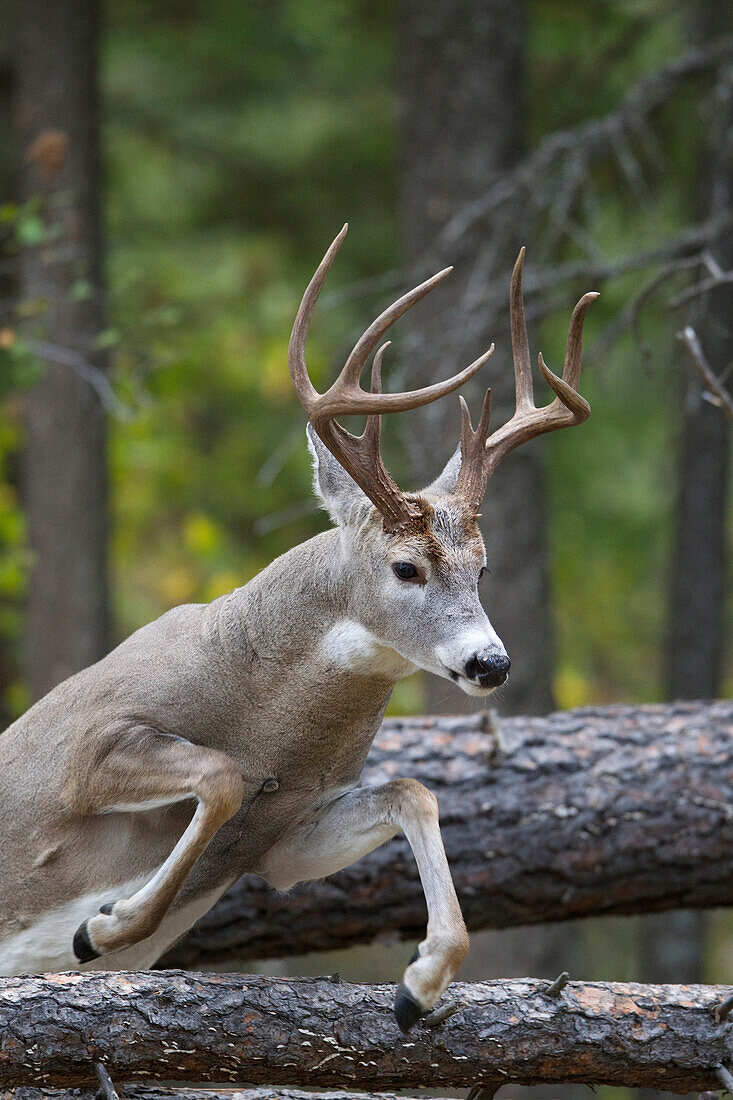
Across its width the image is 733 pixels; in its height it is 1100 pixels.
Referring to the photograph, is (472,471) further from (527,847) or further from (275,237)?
(275,237)

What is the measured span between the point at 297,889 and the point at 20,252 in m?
→ 4.99

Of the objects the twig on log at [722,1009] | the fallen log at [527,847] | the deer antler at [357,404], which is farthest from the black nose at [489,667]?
the fallen log at [527,847]

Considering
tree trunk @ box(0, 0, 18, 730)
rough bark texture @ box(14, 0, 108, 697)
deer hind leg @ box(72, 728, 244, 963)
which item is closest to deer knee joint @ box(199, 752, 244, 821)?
deer hind leg @ box(72, 728, 244, 963)

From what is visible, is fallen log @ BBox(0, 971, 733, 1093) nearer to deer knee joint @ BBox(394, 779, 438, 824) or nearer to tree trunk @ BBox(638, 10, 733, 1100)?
deer knee joint @ BBox(394, 779, 438, 824)

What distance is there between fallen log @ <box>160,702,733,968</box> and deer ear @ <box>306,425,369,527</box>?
155 centimetres

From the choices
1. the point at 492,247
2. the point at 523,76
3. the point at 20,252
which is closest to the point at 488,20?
the point at 523,76

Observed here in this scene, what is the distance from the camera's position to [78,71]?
27.8 ft

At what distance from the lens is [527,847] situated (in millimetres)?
4957

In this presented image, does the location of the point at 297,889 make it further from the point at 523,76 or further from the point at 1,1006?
the point at 523,76

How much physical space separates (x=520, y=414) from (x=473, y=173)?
4.76 metres

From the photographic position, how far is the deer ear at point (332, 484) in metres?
3.79

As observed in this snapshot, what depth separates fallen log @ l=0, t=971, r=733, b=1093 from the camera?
3164mm

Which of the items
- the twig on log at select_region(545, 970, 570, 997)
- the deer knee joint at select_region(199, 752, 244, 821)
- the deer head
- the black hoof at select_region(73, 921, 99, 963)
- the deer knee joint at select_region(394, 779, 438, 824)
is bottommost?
the twig on log at select_region(545, 970, 570, 997)

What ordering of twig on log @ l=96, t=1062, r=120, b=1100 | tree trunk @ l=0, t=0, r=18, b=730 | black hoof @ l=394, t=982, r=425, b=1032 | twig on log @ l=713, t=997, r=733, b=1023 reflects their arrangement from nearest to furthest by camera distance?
twig on log @ l=96, t=1062, r=120, b=1100 < black hoof @ l=394, t=982, r=425, b=1032 < twig on log @ l=713, t=997, r=733, b=1023 < tree trunk @ l=0, t=0, r=18, b=730
